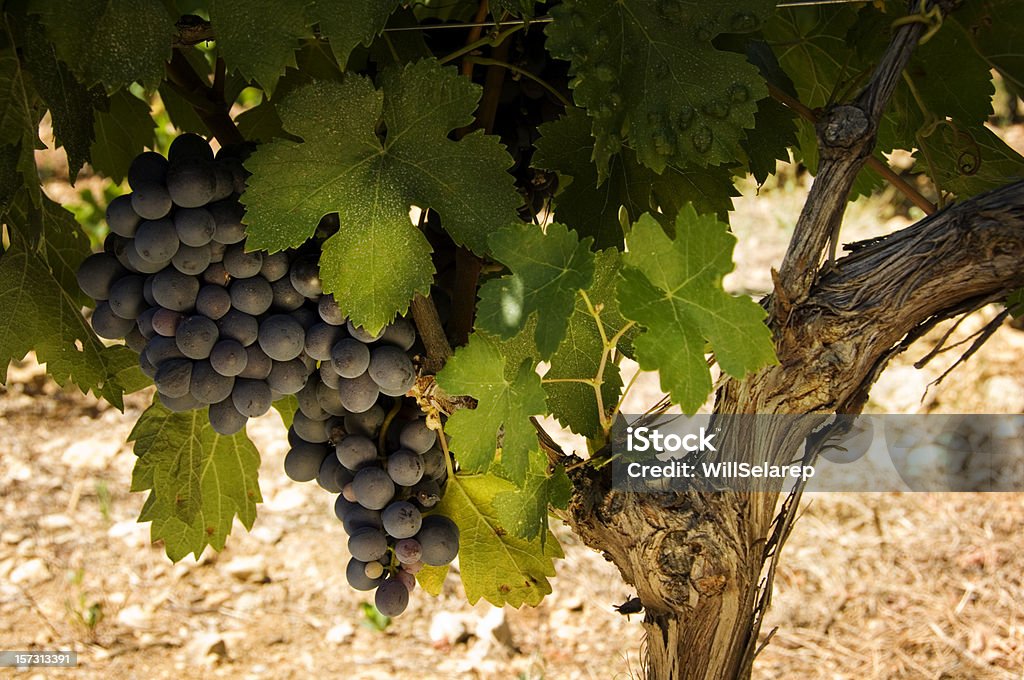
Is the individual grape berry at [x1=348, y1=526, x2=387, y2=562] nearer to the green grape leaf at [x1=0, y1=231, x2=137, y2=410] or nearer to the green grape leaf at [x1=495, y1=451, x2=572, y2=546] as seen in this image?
the green grape leaf at [x1=495, y1=451, x2=572, y2=546]

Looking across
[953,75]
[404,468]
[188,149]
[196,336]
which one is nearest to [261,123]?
[188,149]

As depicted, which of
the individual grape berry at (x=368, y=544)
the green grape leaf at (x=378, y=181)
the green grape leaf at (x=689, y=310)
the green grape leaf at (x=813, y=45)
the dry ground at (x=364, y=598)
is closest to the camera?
the green grape leaf at (x=689, y=310)

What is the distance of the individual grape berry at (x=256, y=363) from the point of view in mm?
776

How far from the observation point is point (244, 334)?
768 mm

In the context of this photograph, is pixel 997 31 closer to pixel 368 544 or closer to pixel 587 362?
pixel 587 362

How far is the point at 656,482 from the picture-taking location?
78 cm

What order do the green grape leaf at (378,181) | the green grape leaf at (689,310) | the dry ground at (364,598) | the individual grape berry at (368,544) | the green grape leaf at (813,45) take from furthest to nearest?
the dry ground at (364,598), the green grape leaf at (813,45), the individual grape berry at (368,544), the green grape leaf at (378,181), the green grape leaf at (689,310)

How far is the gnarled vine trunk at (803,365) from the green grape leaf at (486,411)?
130 mm

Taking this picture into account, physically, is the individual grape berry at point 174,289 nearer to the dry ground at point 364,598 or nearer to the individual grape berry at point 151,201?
the individual grape berry at point 151,201

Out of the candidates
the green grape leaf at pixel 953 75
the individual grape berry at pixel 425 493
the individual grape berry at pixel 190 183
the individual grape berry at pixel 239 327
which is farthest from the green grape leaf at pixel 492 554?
the green grape leaf at pixel 953 75

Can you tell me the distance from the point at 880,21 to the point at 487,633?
4.19 feet

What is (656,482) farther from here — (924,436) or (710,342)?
(924,436)

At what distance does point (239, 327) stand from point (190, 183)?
0.12 meters

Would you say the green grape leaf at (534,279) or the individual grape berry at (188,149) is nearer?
the green grape leaf at (534,279)
